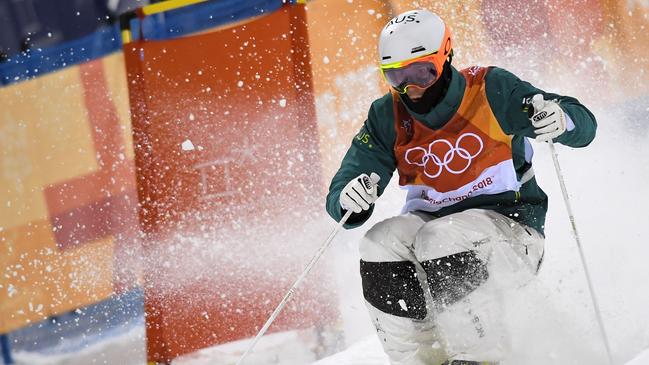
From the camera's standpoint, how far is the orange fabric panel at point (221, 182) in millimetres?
4340

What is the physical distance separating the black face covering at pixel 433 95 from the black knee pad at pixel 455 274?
1.84 feet

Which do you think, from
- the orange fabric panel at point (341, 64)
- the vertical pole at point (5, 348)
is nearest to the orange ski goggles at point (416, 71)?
the orange fabric panel at point (341, 64)

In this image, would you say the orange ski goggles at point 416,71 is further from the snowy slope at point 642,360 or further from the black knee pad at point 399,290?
the snowy slope at point 642,360

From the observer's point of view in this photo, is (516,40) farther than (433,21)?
Yes

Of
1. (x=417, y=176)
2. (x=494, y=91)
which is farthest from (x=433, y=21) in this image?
(x=417, y=176)

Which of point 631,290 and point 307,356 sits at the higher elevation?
point 631,290

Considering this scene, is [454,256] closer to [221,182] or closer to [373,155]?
[373,155]

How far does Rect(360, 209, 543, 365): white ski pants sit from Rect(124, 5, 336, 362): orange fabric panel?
1902 millimetres

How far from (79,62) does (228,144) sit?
3.72 ft

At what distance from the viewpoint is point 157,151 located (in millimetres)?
4426

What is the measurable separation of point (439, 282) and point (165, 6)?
2800 millimetres

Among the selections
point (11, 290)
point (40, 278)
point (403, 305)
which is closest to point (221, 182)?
point (40, 278)

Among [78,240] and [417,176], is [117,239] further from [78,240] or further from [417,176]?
[417,176]

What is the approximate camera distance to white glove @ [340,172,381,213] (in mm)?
2512
